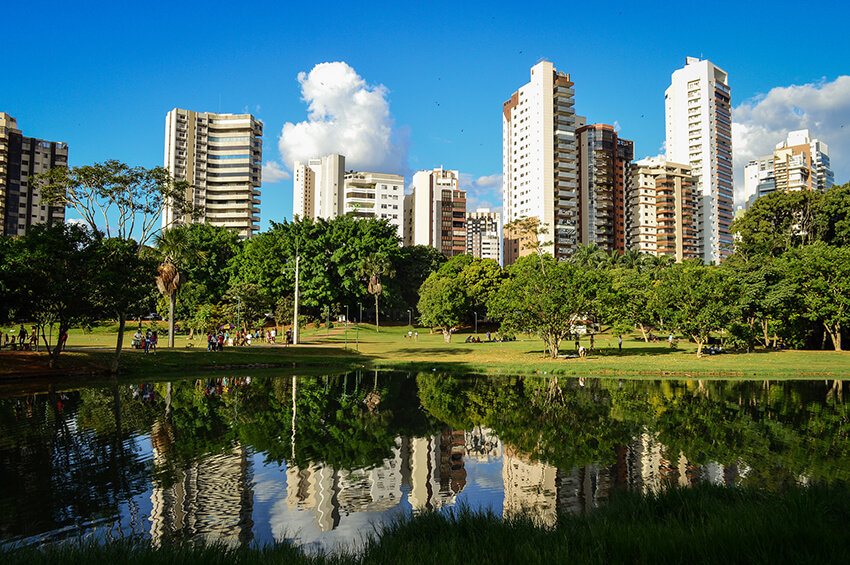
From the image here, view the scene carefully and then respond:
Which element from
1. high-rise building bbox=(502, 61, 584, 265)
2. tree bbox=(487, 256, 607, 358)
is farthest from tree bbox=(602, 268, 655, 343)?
high-rise building bbox=(502, 61, 584, 265)

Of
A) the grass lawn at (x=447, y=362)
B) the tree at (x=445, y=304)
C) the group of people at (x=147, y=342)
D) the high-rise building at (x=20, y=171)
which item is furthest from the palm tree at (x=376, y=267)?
the high-rise building at (x=20, y=171)

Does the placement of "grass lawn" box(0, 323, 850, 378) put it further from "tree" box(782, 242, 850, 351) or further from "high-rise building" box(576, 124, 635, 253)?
"high-rise building" box(576, 124, 635, 253)

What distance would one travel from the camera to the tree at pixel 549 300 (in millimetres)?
46062

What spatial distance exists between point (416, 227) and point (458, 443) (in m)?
159

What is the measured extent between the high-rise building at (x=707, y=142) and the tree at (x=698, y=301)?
137 meters

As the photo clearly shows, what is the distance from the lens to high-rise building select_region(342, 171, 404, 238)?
16788 centimetres

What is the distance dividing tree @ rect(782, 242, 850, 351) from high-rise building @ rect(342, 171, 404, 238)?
121m

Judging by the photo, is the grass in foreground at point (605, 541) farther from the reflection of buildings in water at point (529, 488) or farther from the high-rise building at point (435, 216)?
the high-rise building at point (435, 216)

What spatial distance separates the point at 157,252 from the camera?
45500mm

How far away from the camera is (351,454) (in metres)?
16.4

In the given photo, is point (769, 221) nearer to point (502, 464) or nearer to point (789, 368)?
point (789, 368)

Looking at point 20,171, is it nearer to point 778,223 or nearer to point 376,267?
point 376,267

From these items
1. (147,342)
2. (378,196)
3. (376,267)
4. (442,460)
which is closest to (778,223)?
(376,267)

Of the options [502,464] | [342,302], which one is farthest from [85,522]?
[342,302]
